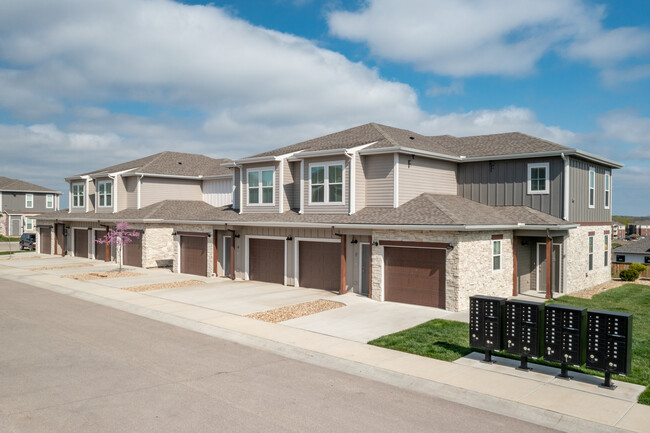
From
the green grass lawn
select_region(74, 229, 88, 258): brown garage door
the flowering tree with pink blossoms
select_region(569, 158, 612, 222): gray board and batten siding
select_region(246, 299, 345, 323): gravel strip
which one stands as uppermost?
select_region(569, 158, 612, 222): gray board and batten siding

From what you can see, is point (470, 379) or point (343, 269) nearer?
point (470, 379)

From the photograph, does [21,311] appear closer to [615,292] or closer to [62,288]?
[62,288]

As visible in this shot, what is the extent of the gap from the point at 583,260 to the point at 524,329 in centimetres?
1474

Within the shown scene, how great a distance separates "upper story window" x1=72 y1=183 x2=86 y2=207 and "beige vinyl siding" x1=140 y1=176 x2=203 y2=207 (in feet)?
26.2

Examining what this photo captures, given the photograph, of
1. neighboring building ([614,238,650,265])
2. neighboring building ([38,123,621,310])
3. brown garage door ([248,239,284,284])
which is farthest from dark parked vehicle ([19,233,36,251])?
neighboring building ([614,238,650,265])

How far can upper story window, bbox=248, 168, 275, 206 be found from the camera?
23.6m

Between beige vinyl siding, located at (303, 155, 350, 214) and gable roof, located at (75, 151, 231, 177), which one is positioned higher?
gable roof, located at (75, 151, 231, 177)

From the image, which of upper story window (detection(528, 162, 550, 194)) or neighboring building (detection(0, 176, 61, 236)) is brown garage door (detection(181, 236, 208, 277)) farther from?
neighboring building (detection(0, 176, 61, 236))

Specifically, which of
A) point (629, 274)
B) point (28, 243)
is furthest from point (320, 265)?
point (28, 243)

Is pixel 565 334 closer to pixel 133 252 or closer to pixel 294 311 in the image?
pixel 294 311

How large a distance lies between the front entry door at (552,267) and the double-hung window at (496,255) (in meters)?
3.71

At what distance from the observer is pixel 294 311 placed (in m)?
16.1

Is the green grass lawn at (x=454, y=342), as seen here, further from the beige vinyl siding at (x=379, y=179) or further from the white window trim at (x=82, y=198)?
the white window trim at (x=82, y=198)

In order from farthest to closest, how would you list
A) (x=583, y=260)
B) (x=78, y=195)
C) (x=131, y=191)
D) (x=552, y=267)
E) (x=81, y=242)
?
1. (x=78, y=195)
2. (x=81, y=242)
3. (x=131, y=191)
4. (x=583, y=260)
5. (x=552, y=267)
